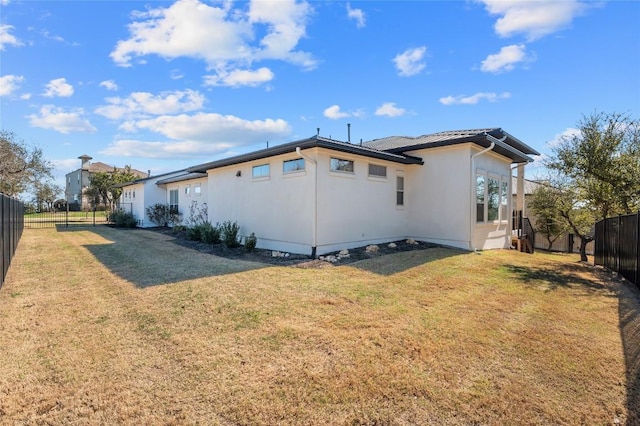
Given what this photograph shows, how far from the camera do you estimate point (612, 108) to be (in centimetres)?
1024

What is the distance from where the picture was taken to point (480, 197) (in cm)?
1182

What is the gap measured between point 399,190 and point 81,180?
5420 cm

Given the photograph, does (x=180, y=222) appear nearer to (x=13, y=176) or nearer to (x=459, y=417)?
(x=13, y=176)

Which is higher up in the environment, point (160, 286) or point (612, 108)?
point (612, 108)

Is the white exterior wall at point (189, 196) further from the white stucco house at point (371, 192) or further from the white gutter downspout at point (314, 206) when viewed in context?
the white gutter downspout at point (314, 206)

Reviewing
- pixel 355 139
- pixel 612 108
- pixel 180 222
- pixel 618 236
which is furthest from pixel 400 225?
pixel 180 222

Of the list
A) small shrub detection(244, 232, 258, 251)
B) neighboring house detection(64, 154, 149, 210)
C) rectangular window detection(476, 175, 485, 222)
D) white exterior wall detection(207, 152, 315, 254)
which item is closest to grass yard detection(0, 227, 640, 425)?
white exterior wall detection(207, 152, 315, 254)

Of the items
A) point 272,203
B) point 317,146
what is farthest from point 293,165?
point 272,203

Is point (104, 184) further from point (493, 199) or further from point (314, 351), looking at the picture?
point (314, 351)

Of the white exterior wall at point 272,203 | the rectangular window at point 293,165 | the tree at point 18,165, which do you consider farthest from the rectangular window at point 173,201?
the rectangular window at point 293,165

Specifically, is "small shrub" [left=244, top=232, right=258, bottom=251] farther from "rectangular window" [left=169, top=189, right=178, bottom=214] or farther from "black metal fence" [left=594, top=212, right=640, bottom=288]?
"rectangular window" [left=169, top=189, right=178, bottom=214]

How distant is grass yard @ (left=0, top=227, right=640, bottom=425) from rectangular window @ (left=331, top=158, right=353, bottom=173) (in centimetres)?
408

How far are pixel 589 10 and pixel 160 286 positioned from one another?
12.7 metres

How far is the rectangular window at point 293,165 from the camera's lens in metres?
10.3
